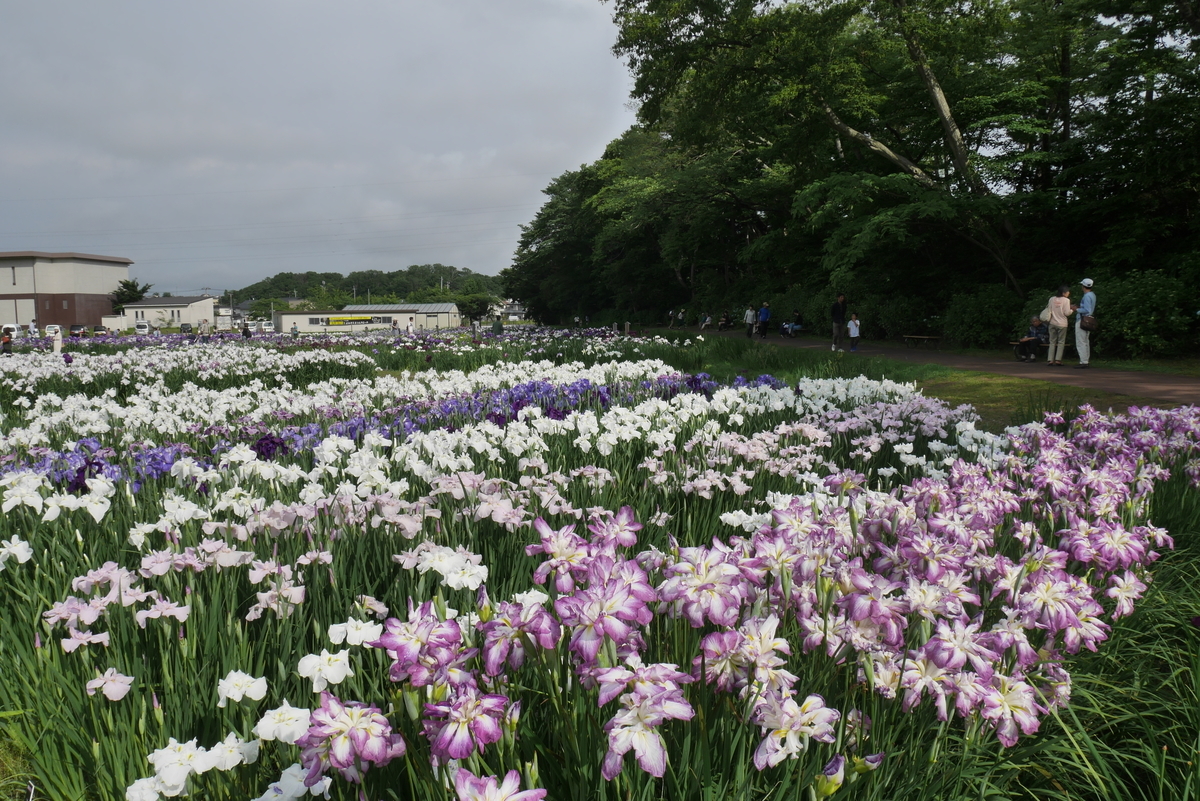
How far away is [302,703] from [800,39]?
19.7m

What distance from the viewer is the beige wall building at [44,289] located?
78625mm

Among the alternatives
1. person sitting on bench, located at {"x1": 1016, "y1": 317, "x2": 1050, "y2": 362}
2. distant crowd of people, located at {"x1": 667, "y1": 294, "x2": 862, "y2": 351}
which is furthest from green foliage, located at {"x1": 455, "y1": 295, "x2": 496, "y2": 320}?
person sitting on bench, located at {"x1": 1016, "y1": 317, "x2": 1050, "y2": 362}

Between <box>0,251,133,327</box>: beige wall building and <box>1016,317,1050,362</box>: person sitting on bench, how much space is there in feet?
309

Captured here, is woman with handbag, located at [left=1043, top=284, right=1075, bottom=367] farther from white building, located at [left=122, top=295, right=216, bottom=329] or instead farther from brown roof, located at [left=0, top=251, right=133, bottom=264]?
brown roof, located at [left=0, top=251, right=133, bottom=264]

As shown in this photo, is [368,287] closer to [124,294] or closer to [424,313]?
[424,313]

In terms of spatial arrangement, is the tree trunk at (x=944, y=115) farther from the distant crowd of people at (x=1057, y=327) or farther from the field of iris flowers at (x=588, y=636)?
the field of iris flowers at (x=588, y=636)

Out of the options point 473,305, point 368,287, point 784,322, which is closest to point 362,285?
point 368,287

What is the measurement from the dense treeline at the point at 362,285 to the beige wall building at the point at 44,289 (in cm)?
7282

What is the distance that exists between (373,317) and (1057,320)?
9724cm

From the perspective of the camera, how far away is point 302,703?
1.71 meters

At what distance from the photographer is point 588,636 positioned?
1.29m

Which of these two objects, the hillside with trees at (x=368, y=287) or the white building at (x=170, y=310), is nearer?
the white building at (x=170, y=310)

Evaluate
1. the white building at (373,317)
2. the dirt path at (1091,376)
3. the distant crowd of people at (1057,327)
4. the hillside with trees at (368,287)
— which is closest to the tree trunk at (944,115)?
the distant crowd of people at (1057,327)

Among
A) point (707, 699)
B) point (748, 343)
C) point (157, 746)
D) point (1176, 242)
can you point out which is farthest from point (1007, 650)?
point (1176, 242)
